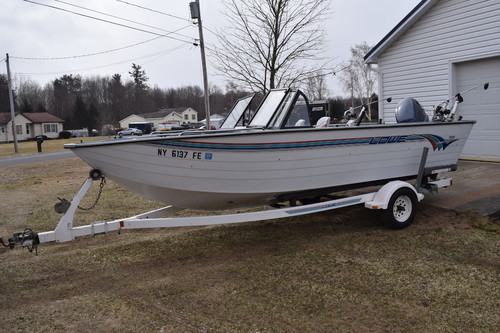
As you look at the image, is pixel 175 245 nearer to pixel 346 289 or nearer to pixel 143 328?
pixel 143 328

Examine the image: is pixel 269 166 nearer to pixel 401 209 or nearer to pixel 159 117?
pixel 401 209

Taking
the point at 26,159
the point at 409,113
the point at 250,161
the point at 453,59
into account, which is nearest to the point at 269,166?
the point at 250,161

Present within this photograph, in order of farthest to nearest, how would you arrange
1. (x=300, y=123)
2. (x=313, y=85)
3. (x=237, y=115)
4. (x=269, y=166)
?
(x=313, y=85) → (x=237, y=115) → (x=300, y=123) → (x=269, y=166)

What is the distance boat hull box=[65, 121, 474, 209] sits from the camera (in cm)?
443

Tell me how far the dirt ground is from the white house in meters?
4.34

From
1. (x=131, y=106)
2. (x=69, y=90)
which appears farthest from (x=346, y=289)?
(x=69, y=90)

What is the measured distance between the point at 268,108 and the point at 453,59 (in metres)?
6.60

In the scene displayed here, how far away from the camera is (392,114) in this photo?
38.2ft

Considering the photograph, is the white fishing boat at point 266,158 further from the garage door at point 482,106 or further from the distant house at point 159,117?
the distant house at point 159,117

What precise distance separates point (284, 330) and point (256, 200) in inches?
88.1

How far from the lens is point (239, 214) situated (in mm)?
4824

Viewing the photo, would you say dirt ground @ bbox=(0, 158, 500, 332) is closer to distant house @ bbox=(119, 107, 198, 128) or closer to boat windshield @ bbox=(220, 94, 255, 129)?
boat windshield @ bbox=(220, 94, 255, 129)

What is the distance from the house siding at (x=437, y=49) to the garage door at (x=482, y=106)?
0.27m

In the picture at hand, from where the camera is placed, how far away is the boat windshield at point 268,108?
5477mm
